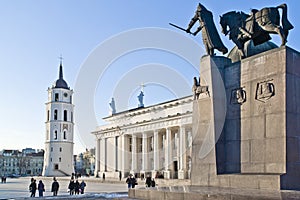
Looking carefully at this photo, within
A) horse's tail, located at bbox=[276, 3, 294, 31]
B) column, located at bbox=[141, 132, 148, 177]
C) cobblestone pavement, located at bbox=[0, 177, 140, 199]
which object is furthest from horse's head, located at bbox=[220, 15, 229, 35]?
column, located at bbox=[141, 132, 148, 177]

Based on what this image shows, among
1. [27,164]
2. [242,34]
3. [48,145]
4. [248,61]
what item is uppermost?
[242,34]

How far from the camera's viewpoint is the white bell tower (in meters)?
112

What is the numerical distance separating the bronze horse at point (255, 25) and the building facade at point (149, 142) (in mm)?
44064

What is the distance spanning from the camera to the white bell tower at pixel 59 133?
112188 millimetres

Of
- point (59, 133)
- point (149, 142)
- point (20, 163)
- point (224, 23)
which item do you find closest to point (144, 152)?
point (149, 142)

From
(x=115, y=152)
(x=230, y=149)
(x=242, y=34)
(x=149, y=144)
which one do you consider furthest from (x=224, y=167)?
(x=115, y=152)

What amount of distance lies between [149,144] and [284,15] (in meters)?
63.3

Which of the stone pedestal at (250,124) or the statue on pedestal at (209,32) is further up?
the statue on pedestal at (209,32)

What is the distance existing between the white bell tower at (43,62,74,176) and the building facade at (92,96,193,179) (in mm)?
29744

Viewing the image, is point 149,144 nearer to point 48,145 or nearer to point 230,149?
point 48,145

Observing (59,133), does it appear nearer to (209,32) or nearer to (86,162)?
(86,162)

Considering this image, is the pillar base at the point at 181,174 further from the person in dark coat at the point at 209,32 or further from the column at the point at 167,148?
the person in dark coat at the point at 209,32

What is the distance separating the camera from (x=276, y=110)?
35.0 feet

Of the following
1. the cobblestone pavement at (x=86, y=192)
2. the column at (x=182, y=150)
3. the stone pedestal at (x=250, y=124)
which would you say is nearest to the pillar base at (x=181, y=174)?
the column at (x=182, y=150)
